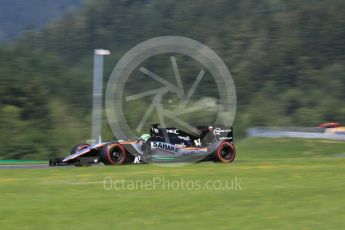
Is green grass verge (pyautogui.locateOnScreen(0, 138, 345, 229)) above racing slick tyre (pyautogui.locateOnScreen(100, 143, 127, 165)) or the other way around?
the other way around

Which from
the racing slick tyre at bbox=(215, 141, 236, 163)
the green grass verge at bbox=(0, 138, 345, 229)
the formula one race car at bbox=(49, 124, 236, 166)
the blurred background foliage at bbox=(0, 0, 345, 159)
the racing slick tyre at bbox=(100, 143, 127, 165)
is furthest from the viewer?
the blurred background foliage at bbox=(0, 0, 345, 159)

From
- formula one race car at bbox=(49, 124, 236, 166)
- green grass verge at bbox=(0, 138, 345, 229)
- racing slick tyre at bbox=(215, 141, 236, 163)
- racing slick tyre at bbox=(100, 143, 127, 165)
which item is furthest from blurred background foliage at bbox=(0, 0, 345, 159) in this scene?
green grass verge at bbox=(0, 138, 345, 229)

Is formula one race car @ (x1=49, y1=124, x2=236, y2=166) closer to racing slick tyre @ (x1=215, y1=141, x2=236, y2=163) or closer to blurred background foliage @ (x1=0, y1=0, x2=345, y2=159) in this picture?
racing slick tyre @ (x1=215, y1=141, x2=236, y2=163)

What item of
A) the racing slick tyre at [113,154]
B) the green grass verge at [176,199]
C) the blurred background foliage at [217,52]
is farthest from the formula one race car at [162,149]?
the blurred background foliage at [217,52]

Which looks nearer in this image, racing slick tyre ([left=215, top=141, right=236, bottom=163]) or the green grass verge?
the green grass verge

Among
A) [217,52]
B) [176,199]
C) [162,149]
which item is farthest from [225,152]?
[217,52]

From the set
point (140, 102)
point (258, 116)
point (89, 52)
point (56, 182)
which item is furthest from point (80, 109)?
point (56, 182)

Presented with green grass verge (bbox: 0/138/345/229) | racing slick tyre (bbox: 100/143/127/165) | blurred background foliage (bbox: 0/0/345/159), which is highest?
blurred background foliage (bbox: 0/0/345/159)

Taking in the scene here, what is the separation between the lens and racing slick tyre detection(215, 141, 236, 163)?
25.2 m

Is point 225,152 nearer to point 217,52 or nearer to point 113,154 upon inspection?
point 113,154

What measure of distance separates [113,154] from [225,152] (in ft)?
13.5

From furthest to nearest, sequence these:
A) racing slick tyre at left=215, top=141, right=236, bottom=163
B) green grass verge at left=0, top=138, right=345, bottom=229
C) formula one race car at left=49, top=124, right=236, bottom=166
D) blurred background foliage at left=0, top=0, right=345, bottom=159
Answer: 1. blurred background foliage at left=0, top=0, right=345, bottom=159
2. racing slick tyre at left=215, top=141, right=236, bottom=163
3. formula one race car at left=49, top=124, right=236, bottom=166
4. green grass verge at left=0, top=138, right=345, bottom=229

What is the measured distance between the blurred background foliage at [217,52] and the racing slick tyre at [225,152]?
177 feet

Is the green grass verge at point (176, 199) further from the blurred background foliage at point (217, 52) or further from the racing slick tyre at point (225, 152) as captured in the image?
the blurred background foliage at point (217, 52)
